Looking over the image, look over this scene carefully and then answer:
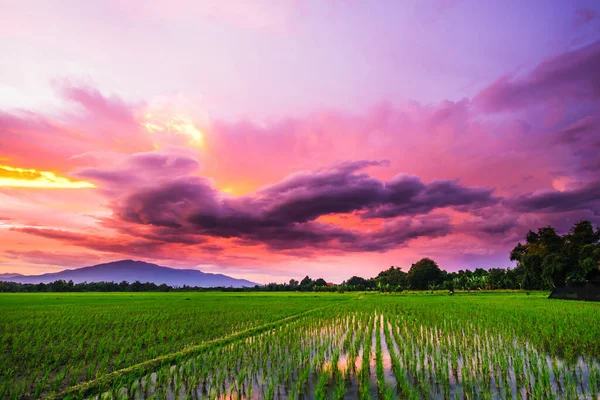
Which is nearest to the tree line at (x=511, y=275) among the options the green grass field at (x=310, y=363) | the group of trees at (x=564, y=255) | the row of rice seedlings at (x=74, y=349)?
the group of trees at (x=564, y=255)

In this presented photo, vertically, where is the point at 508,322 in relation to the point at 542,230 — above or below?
below

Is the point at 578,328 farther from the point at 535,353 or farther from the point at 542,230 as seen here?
the point at 542,230

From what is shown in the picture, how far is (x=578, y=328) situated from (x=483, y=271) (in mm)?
107195

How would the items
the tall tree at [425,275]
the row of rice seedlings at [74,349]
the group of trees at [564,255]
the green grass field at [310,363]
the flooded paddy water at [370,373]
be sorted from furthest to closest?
the tall tree at [425,275] → the group of trees at [564,255] → the row of rice seedlings at [74,349] → the green grass field at [310,363] → the flooded paddy water at [370,373]

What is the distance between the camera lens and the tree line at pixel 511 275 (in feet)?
128

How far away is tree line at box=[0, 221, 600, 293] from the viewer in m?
39.0

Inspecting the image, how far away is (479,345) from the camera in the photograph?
11.3 m

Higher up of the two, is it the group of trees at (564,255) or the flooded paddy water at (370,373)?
the group of trees at (564,255)

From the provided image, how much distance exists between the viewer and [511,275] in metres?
84.8

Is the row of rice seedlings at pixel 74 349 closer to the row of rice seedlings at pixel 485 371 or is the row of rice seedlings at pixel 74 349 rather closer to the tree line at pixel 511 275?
the row of rice seedlings at pixel 485 371

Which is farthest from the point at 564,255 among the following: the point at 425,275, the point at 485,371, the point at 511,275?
the point at 425,275

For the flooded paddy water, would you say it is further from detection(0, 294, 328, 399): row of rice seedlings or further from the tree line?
the tree line

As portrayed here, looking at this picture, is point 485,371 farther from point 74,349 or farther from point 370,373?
point 74,349


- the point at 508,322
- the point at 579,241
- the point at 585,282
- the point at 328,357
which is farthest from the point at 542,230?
the point at 328,357
